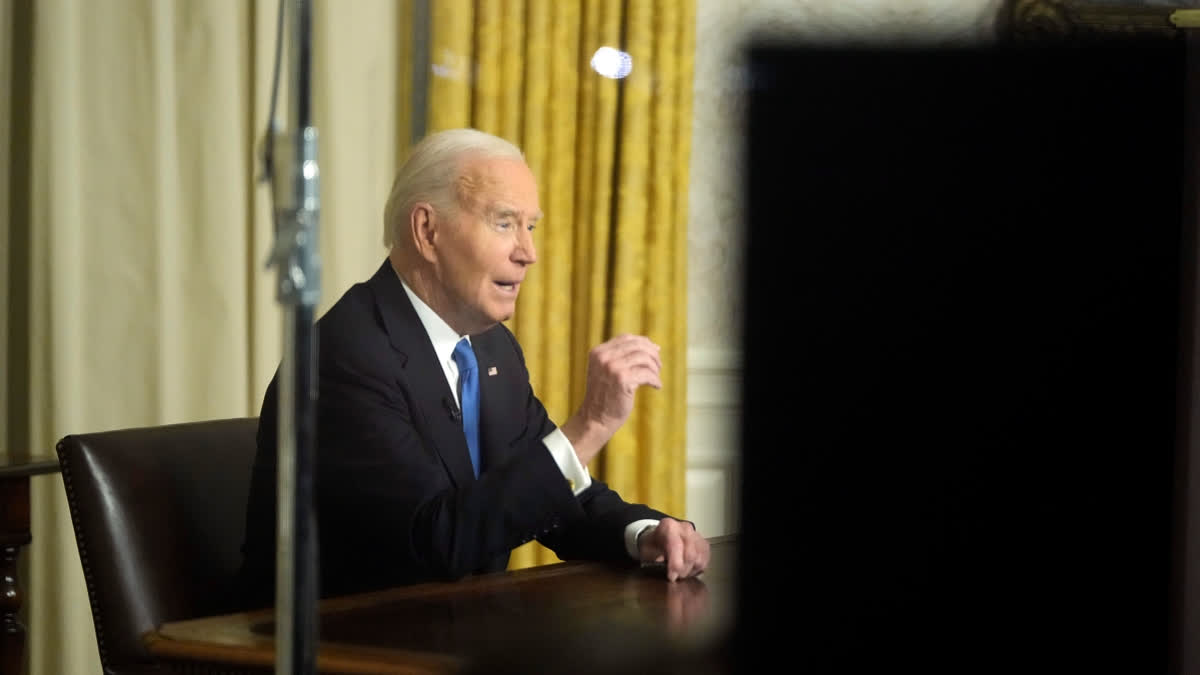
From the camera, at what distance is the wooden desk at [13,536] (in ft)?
5.42

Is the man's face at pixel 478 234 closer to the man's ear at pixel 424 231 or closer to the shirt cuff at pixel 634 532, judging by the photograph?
the man's ear at pixel 424 231

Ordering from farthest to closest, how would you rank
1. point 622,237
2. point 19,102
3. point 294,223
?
point 622,237 → point 19,102 → point 294,223

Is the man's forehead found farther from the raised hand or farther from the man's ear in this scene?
the raised hand

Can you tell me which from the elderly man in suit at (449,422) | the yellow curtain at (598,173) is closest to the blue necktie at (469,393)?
the elderly man in suit at (449,422)

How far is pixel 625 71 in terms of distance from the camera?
6.98ft

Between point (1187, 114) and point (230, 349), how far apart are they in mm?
1891

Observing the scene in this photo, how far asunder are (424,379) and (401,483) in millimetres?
144

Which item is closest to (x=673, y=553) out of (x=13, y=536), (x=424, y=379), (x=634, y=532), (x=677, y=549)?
(x=677, y=549)

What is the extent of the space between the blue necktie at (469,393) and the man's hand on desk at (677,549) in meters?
0.27

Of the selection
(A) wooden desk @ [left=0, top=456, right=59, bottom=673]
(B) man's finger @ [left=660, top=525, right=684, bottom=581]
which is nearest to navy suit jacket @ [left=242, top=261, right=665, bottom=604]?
(B) man's finger @ [left=660, top=525, right=684, bottom=581]

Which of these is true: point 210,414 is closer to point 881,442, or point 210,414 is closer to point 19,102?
point 19,102

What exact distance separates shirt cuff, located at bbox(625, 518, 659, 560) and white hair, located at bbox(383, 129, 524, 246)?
0.45 m

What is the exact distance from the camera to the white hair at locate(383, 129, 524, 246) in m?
1.50

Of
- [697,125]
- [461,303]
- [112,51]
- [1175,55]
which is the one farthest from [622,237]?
[1175,55]
